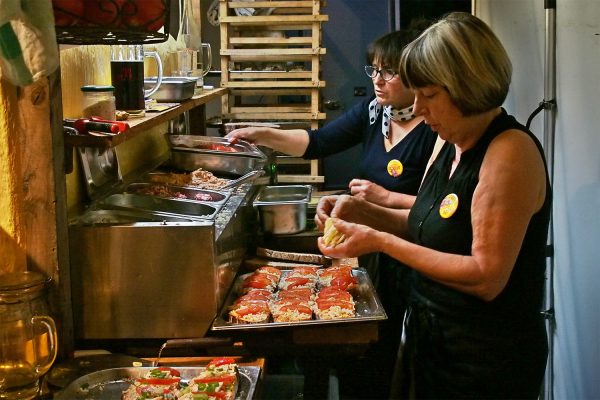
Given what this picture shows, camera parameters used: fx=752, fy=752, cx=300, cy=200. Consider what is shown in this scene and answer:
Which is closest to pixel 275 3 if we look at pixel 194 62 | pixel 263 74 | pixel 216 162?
pixel 263 74

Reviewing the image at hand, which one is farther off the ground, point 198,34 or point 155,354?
point 198,34

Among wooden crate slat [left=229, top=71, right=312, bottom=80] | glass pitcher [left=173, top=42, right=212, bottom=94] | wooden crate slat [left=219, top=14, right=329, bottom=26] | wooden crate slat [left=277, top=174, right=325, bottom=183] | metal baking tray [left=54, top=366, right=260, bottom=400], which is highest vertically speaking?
wooden crate slat [left=219, top=14, right=329, bottom=26]

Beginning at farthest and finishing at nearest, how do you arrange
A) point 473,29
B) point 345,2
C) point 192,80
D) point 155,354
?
point 345,2 < point 192,80 < point 155,354 < point 473,29

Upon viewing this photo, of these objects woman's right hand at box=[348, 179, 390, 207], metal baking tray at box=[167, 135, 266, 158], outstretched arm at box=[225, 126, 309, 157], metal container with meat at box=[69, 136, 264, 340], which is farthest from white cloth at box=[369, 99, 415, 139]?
metal container with meat at box=[69, 136, 264, 340]

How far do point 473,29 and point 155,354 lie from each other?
1.43 meters

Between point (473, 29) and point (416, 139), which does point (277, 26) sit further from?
point (473, 29)

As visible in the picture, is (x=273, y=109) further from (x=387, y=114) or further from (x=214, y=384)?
(x=214, y=384)

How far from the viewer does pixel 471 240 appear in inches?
90.0

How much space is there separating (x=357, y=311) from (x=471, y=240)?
51 centimetres

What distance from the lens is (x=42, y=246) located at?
7.36ft

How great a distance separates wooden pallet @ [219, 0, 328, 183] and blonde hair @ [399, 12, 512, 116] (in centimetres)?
367

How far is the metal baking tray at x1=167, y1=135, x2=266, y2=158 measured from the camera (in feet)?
12.7

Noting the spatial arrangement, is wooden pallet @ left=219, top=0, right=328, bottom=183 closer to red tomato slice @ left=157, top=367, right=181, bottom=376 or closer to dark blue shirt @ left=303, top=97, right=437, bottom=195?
dark blue shirt @ left=303, top=97, right=437, bottom=195

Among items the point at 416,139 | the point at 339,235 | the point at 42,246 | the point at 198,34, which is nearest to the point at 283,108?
the point at 198,34
